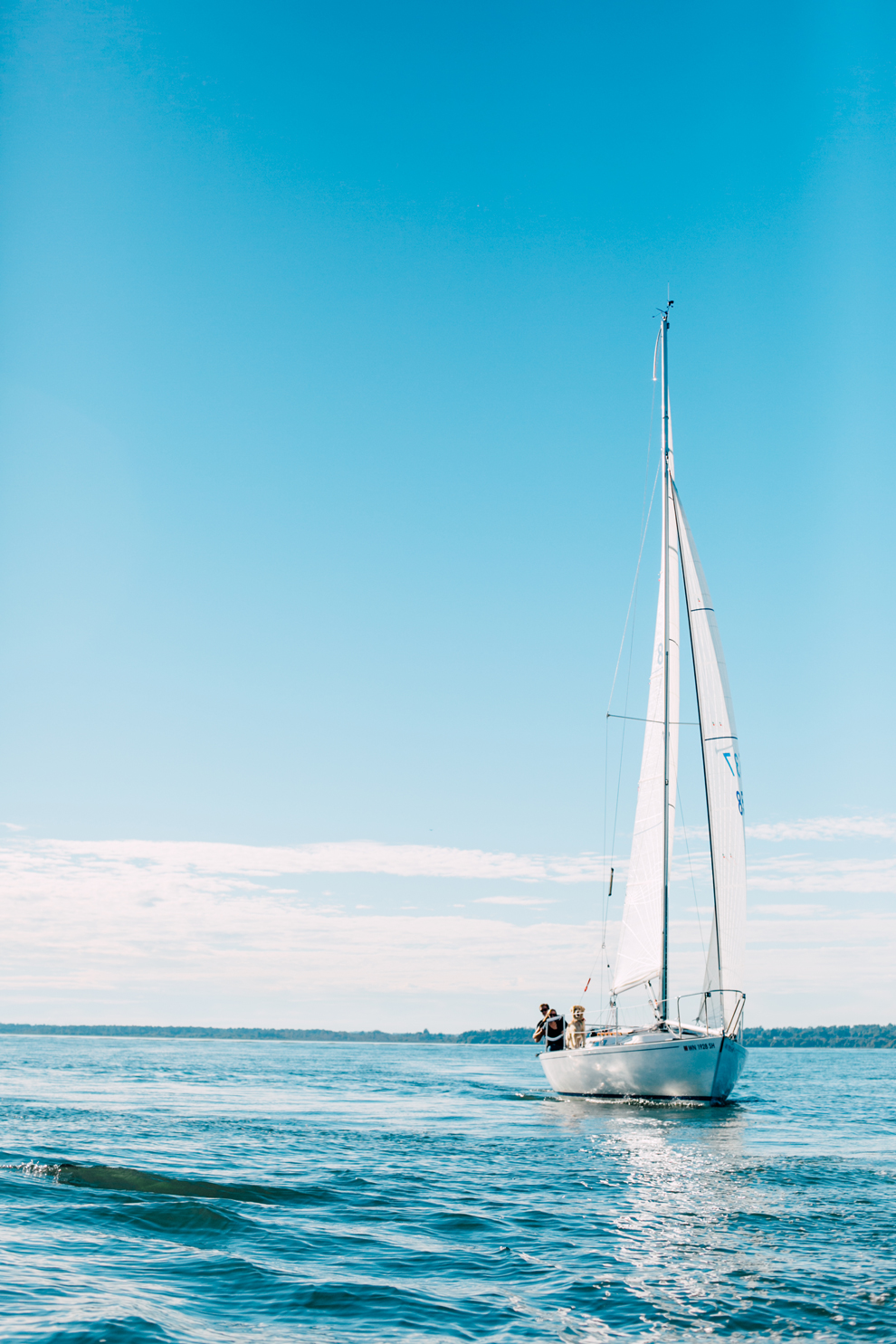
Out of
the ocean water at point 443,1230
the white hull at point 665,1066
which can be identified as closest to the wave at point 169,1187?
the ocean water at point 443,1230

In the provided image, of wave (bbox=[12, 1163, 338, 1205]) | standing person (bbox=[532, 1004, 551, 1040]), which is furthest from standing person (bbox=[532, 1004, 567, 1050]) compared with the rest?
wave (bbox=[12, 1163, 338, 1205])

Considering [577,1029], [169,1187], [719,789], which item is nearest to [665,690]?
[719,789]

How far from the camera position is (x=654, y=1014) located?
95.2 feet

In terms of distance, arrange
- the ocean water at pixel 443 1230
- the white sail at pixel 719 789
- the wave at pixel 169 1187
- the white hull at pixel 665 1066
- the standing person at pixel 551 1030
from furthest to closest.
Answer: the standing person at pixel 551 1030
the white sail at pixel 719 789
the white hull at pixel 665 1066
the wave at pixel 169 1187
the ocean water at pixel 443 1230

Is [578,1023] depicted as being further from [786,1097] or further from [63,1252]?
[63,1252]

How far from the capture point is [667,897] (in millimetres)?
30109

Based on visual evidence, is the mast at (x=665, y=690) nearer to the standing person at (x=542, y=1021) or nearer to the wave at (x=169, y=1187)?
the standing person at (x=542, y=1021)

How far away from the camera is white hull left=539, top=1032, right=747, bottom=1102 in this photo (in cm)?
2638

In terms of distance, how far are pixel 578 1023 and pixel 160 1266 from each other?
69.7 ft

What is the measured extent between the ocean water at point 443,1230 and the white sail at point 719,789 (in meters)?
4.45

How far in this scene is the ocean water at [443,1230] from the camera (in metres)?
9.15

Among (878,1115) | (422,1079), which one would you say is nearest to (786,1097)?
(878,1115)

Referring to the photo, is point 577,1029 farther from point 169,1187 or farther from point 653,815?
point 169,1187

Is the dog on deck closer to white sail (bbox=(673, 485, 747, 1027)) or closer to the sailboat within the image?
the sailboat
